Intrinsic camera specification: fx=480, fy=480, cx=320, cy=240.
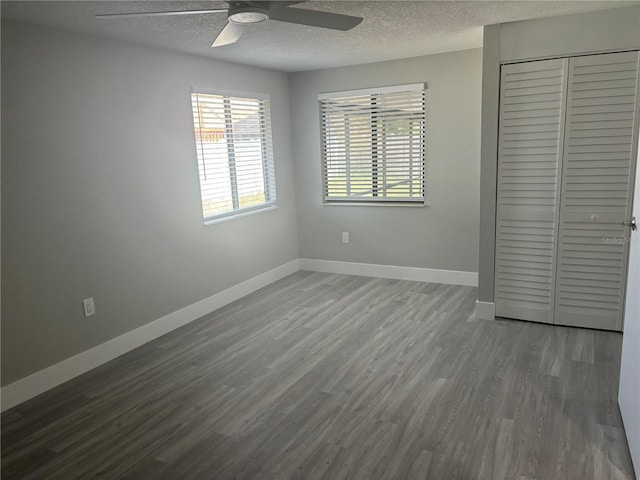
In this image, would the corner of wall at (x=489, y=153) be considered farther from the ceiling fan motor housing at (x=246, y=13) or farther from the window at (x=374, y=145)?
the ceiling fan motor housing at (x=246, y=13)

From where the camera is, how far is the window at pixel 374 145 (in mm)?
4910

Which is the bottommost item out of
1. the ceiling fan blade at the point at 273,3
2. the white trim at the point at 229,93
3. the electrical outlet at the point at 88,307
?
the electrical outlet at the point at 88,307

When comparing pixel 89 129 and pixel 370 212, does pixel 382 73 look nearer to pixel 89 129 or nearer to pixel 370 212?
pixel 370 212

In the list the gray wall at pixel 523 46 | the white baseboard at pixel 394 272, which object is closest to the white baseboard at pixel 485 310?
the gray wall at pixel 523 46

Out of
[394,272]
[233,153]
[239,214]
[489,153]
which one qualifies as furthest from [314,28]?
[394,272]

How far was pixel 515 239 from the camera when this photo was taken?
148 inches

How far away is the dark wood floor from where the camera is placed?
2.28 metres

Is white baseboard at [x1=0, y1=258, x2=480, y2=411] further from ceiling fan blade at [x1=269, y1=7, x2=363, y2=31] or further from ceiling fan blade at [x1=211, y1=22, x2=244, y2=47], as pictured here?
ceiling fan blade at [x1=269, y1=7, x2=363, y2=31]

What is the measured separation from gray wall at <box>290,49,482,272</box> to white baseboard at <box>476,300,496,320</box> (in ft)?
3.14

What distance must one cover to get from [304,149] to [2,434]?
3.90 meters

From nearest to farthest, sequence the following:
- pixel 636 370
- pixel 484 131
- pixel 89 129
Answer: pixel 636 370 < pixel 89 129 < pixel 484 131

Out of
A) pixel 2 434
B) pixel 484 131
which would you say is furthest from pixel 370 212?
pixel 2 434

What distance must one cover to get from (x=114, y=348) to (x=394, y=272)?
9.66 ft

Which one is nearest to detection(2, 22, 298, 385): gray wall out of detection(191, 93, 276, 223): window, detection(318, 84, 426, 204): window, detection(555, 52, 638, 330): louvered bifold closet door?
detection(191, 93, 276, 223): window
